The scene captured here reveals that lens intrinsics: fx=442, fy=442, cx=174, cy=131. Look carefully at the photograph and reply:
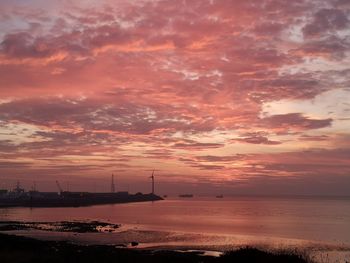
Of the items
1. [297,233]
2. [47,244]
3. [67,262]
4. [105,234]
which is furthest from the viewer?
[297,233]

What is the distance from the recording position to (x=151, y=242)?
7500 centimetres

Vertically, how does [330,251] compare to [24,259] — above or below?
below

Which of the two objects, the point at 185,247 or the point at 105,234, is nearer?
the point at 185,247

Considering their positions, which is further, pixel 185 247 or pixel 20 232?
pixel 20 232

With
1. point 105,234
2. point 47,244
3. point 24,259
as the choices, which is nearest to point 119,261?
point 24,259

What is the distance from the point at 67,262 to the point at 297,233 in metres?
67.9

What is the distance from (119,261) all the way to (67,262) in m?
5.46

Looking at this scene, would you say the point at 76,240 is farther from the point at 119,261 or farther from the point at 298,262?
the point at 298,262

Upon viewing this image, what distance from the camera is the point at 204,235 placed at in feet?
291

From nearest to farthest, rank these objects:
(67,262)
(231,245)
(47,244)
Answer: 1. (67,262)
2. (47,244)
3. (231,245)

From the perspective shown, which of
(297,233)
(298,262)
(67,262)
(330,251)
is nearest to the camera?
(67,262)

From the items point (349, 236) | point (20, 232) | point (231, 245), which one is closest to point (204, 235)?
point (231, 245)

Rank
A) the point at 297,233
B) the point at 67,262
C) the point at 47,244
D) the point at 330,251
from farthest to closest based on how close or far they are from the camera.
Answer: the point at 297,233, the point at 330,251, the point at 47,244, the point at 67,262

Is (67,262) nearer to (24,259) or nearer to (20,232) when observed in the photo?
(24,259)
